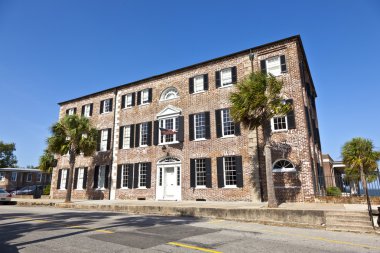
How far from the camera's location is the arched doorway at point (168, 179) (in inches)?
768

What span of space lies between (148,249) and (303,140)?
40.9 ft

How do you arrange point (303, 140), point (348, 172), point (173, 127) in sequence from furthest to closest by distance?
point (348, 172) < point (173, 127) < point (303, 140)

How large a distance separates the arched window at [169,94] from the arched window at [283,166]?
9.82 metres

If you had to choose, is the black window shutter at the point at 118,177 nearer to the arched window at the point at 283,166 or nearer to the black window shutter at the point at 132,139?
the black window shutter at the point at 132,139

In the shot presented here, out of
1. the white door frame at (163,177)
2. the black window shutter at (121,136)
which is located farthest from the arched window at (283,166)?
the black window shutter at (121,136)

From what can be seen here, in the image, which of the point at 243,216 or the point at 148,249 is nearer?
the point at 148,249

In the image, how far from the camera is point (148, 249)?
235 inches

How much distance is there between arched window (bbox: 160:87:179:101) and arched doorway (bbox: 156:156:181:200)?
5274 millimetres

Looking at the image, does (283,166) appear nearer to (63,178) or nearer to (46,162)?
(63,178)

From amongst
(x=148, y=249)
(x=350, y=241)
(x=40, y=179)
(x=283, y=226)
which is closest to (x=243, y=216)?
(x=283, y=226)

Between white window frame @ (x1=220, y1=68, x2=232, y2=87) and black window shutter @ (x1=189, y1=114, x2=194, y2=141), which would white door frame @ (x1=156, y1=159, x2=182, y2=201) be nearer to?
black window shutter @ (x1=189, y1=114, x2=194, y2=141)

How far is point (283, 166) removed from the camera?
51.8ft

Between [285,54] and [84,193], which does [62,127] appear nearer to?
[84,193]

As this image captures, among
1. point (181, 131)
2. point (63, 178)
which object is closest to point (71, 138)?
point (63, 178)
